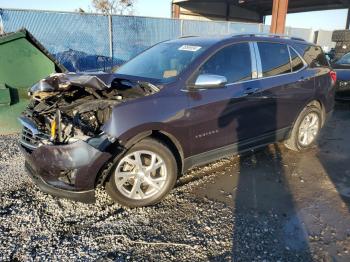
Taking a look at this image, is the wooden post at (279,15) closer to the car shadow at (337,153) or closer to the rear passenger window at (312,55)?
the car shadow at (337,153)

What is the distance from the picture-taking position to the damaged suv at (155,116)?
3.16m

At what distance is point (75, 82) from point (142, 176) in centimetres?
116

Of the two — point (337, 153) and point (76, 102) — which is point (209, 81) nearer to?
point (76, 102)

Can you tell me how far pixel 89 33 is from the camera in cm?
968

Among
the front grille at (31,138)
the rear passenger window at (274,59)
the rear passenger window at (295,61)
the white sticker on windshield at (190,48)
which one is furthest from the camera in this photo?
the rear passenger window at (295,61)

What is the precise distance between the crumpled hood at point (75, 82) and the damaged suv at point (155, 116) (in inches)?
0.4

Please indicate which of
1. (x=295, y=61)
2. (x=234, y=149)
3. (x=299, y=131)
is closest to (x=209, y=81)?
(x=234, y=149)

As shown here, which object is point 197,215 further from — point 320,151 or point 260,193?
point 320,151

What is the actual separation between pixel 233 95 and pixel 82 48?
689cm

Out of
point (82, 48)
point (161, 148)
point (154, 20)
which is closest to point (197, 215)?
point (161, 148)

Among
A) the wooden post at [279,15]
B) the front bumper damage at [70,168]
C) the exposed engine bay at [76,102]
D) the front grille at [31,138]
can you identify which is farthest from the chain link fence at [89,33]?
the front bumper damage at [70,168]

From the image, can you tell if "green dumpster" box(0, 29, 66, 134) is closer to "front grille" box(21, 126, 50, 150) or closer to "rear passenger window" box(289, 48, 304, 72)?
"front grille" box(21, 126, 50, 150)

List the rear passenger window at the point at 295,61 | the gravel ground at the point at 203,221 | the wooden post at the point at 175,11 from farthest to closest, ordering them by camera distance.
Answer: the wooden post at the point at 175,11, the rear passenger window at the point at 295,61, the gravel ground at the point at 203,221

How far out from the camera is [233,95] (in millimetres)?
3939
